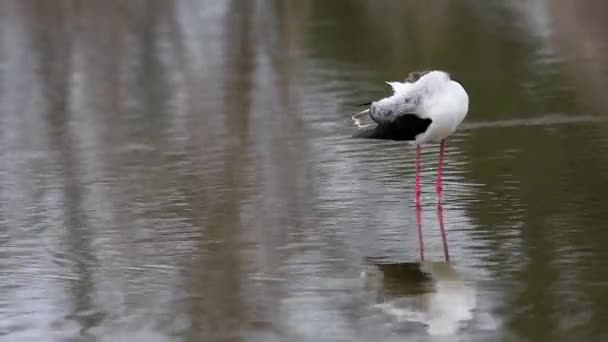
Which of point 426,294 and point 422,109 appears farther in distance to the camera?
point 422,109

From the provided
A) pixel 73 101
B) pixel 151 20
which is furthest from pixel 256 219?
pixel 151 20

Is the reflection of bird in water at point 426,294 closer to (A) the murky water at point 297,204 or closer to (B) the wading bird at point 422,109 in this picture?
(A) the murky water at point 297,204

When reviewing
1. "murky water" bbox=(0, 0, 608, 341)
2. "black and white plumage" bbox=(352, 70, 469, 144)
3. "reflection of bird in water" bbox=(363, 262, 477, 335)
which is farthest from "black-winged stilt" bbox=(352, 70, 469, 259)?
"reflection of bird in water" bbox=(363, 262, 477, 335)

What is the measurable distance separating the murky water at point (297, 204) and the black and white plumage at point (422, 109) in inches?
26.0

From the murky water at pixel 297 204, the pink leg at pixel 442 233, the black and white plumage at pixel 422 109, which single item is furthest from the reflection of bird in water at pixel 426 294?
the black and white plumage at pixel 422 109

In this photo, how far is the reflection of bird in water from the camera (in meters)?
8.29

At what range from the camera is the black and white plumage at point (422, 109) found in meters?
10.7

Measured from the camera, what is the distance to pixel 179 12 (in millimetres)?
36531

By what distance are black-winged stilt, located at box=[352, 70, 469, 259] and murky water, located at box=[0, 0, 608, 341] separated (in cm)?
66

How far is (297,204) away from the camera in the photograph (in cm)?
1178

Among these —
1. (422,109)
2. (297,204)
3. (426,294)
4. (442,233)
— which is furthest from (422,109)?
(426,294)

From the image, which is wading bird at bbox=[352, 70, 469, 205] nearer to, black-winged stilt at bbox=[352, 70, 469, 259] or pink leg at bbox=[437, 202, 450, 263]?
black-winged stilt at bbox=[352, 70, 469, 259]

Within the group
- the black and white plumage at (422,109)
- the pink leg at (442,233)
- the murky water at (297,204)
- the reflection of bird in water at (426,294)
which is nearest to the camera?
the reflection of bird in water at (426,294)

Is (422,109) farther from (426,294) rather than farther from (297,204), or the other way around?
(426,294)
